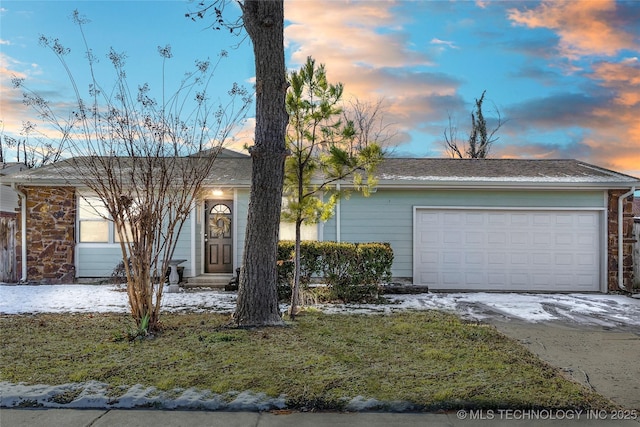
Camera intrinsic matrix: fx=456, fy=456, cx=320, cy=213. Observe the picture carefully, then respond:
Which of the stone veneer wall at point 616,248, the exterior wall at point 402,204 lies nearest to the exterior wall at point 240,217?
the exterior wall at point 402,204

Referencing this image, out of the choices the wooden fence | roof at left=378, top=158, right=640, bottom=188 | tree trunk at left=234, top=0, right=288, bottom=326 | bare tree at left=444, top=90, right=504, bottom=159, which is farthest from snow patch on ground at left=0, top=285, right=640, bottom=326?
bare tree at left=444, top=90, right=504, bottom=159

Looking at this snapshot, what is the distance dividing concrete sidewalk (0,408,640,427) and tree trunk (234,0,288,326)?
2617 millimetres

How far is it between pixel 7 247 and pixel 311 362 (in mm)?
10013

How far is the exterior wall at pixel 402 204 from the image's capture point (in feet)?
35.9

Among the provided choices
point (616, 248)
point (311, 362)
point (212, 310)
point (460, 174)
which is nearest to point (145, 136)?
point (212, 310)

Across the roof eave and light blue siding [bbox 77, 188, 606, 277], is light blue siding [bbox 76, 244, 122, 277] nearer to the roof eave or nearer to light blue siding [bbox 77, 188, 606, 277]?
light blue siding [bbox 77, 188, 606, 277]

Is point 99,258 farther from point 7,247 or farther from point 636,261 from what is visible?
point 636,261

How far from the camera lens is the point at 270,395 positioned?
3803mm

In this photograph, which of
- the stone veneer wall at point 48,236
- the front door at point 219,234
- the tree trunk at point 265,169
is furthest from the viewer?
the front door at point 219,234

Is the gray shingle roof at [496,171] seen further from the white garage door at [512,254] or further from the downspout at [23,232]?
the downspout at [23,232]

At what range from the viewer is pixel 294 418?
3.46 meters

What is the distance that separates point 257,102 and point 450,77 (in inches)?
390

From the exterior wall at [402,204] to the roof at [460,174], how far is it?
0.34 m

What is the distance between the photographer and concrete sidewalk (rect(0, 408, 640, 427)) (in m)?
3.38
